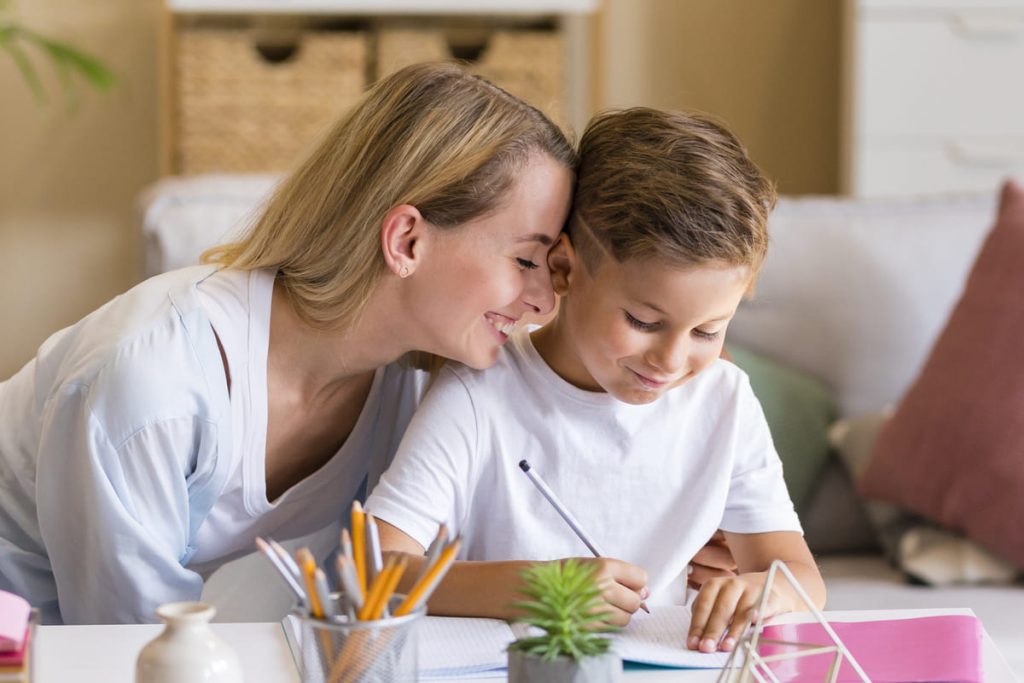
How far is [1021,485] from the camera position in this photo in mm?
1759

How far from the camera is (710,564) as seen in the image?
1349 millimetres

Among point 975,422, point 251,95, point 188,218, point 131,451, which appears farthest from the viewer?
point 251,95

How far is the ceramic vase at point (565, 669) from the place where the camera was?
0.76m

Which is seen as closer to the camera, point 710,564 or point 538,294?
point 538,294

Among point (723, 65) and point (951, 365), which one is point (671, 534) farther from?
point (723, 65)

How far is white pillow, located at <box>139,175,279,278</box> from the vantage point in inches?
74.8

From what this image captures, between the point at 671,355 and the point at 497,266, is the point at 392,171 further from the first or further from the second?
the point at 671,355

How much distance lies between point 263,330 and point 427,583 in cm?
58

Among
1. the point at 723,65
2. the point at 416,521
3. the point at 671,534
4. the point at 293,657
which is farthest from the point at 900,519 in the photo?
the point at 723,65

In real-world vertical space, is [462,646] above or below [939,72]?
below

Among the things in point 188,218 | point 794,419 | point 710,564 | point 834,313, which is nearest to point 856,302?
point 834,313

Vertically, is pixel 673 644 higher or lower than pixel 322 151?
lower

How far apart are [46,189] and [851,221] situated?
7.38ft

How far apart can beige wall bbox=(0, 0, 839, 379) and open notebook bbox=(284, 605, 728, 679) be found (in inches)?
99.6
